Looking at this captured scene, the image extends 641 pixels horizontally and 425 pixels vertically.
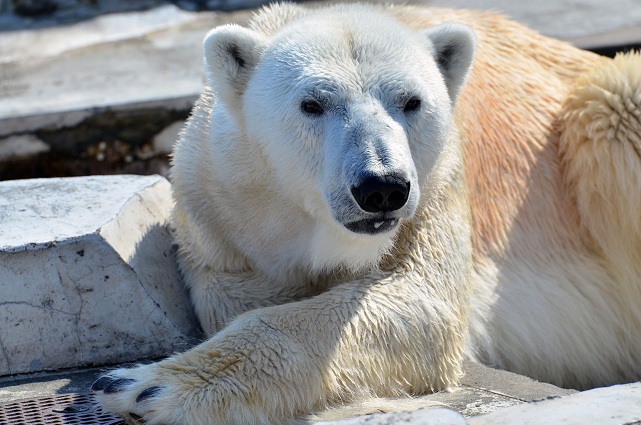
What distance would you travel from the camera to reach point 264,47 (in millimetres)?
2734

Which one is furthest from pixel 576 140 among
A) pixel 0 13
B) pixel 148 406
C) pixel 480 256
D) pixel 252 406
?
pixel 0 13

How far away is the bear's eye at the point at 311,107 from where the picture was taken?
8.28 ft

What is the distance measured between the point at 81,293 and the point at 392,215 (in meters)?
1.05

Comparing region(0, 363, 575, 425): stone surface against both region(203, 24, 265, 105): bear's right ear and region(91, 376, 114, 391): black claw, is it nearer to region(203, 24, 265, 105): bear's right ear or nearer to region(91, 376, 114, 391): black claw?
region(91, 376, 114, 391): black claw

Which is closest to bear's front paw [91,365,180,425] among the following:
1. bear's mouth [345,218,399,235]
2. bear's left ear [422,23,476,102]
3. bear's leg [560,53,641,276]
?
bear's mouth [345,218,399,235]

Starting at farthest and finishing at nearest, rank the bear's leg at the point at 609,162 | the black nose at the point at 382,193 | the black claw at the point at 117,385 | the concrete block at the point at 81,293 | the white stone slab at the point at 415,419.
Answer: the bear's leg at the point at 609,162 < the concrete block at the point at 81,293 < the black claw at the point at 117,385 < the black nose at the point at 382,193 < the white stone slab at the point at 415,419

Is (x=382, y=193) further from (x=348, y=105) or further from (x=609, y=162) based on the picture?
(x=609, y=162)

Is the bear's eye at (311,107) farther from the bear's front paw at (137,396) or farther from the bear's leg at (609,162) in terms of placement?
the bear's leg at (609,162)

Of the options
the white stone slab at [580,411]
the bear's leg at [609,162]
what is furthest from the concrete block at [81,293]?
the bear's leg at [609,162]

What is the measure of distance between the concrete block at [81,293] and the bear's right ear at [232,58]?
1.92 feet

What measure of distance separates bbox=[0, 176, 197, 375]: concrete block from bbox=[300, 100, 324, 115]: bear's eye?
0.77 meters

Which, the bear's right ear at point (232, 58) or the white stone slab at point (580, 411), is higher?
the bear's right ear at point (232, 58)

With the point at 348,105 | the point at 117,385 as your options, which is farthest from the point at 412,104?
the point at 117,385

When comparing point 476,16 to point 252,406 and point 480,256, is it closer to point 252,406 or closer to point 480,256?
point 480,256
